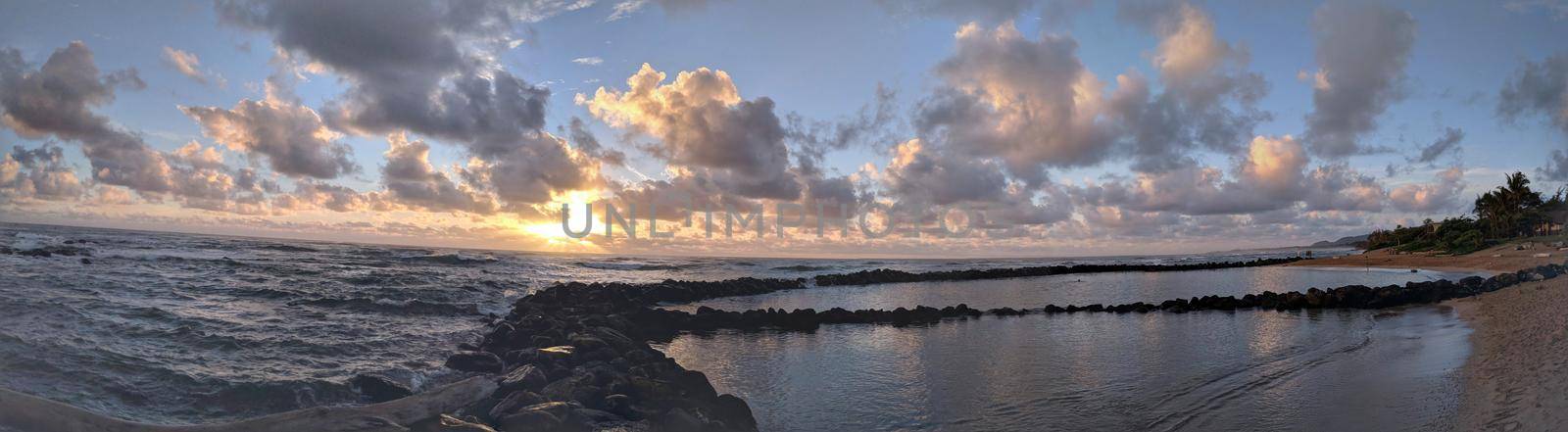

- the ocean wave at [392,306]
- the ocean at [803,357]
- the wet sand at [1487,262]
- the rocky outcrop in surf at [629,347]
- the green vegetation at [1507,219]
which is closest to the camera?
the rocky outcrop in surf at [629,347]

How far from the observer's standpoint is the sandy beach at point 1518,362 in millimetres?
7289

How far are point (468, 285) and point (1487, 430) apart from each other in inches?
1259

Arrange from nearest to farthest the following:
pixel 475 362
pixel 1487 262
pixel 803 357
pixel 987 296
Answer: pixel 475 362, pixel 803 357, pixel 987 296, pixel 1487 262

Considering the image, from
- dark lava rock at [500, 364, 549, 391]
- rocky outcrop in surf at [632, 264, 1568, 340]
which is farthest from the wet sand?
dark lava rock at [500, 364, 549, 391]

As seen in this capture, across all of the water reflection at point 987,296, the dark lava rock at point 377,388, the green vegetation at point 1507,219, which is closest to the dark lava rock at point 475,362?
the dark lava rock at point 377,388

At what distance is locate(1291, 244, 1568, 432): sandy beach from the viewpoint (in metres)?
7.29

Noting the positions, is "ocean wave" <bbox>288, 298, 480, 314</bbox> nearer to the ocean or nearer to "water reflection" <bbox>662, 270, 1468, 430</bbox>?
the ocean

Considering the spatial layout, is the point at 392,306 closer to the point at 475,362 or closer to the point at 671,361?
the point at 475,362

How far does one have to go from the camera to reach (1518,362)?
32.5ft

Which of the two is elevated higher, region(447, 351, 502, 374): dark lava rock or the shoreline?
the shoreline

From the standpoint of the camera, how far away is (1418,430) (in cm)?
745

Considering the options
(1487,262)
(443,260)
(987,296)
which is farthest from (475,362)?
(1487,262)

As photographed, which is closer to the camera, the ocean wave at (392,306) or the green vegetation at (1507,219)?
the ocean wave at (392,306)

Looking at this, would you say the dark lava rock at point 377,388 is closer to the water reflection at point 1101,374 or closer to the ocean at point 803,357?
the ocean at point 803,357
